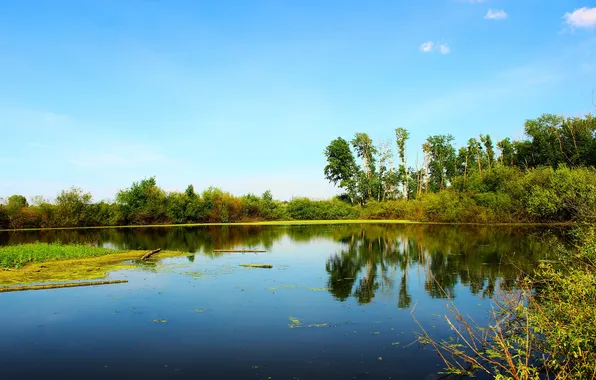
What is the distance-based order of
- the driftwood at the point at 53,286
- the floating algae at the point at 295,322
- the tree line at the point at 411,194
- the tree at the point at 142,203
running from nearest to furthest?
the floating algae at the point at 295,322 < the driftwood at the point at 53,286 < the tree line at the point at 411,194 < the tree at the point at 142,203

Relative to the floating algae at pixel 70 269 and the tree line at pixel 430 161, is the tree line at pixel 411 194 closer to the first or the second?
the tree line at pixel 430 161

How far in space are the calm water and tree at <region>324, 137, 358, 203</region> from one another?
51.7m

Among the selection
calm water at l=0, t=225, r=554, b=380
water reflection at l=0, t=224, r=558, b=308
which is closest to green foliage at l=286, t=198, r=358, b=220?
water reflection at l=0, t=224, r=558, b=308

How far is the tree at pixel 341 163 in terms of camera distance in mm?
69688

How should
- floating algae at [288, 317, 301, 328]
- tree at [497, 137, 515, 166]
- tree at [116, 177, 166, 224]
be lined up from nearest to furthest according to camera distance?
floating algae at [288, 317, 301, 328]
tree at [116, 177, 166, 224]
tree at [497, 137, 515, 166]

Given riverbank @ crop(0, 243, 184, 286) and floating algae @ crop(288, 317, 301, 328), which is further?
riverbank @ crop(0, 243, 184, 286)

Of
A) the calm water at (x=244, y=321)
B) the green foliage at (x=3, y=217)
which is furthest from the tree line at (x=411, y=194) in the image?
the calm water at (x=244, y=321)

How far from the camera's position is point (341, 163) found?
70.8 m

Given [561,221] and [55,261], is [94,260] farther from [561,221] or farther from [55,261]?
[561,221]

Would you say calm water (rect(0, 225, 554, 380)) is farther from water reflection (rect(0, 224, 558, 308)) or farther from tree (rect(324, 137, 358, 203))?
tree (rect(324, 137, 358, 203))

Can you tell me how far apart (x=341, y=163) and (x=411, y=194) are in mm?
13089

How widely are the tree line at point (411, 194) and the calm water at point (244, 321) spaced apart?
2763 centimetres

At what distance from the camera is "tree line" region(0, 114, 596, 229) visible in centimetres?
4257

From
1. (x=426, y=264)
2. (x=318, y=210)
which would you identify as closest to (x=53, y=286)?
(x=426, y=264)
